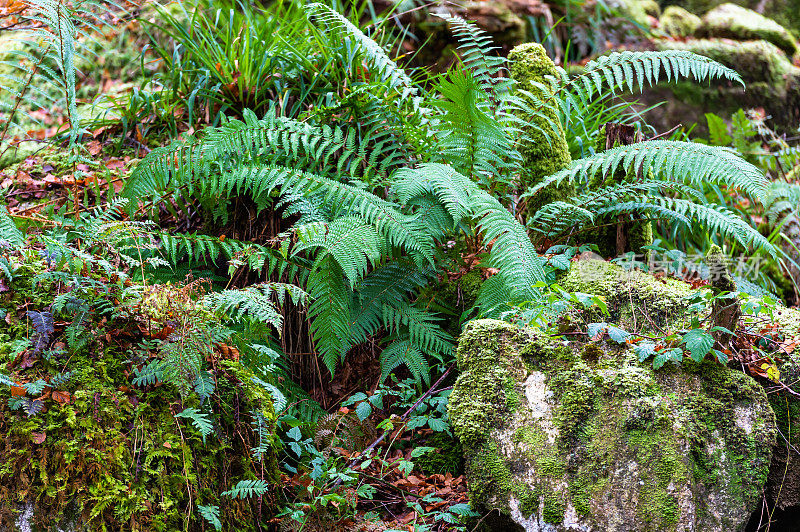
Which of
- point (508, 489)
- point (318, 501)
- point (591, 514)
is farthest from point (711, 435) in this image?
point (318, 501)

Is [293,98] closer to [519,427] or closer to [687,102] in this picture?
[519,427]

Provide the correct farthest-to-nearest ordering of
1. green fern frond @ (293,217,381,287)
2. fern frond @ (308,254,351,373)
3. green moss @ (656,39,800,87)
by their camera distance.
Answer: green moss @ (656,39,800,87) < fern frond @ (308,254,351,373) < green fern frond @ (293,217,381,287)

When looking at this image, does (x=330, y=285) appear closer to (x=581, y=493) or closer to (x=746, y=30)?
(x=581, y=493)

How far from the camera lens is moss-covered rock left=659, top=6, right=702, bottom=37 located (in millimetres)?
6988

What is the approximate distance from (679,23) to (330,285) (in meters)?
6.09

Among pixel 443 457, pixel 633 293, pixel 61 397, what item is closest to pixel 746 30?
pixel 633 293

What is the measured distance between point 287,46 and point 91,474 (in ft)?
8.44

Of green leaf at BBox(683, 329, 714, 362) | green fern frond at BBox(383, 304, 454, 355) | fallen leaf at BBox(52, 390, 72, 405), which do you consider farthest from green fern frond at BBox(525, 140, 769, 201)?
fallen leaf at BBox(52, 390, 72, 405)

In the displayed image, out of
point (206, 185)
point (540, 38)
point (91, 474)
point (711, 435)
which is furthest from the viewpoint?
point (540, 38)

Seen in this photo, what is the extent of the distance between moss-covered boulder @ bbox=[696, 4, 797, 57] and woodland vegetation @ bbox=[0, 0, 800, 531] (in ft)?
10.3

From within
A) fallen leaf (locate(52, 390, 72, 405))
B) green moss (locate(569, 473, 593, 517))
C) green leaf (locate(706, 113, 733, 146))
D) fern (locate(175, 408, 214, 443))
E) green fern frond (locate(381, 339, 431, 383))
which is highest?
fallen leaf (locate(52, 390, 72, 405))

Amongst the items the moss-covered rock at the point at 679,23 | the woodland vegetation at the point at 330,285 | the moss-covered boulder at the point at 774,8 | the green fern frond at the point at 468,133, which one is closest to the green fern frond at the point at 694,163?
the woodland vegetation at the point at 330,285

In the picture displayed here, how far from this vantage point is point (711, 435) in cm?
223

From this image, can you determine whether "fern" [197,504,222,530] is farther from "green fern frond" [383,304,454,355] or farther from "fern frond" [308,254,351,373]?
"green fern frond" [383,304,454,355]
